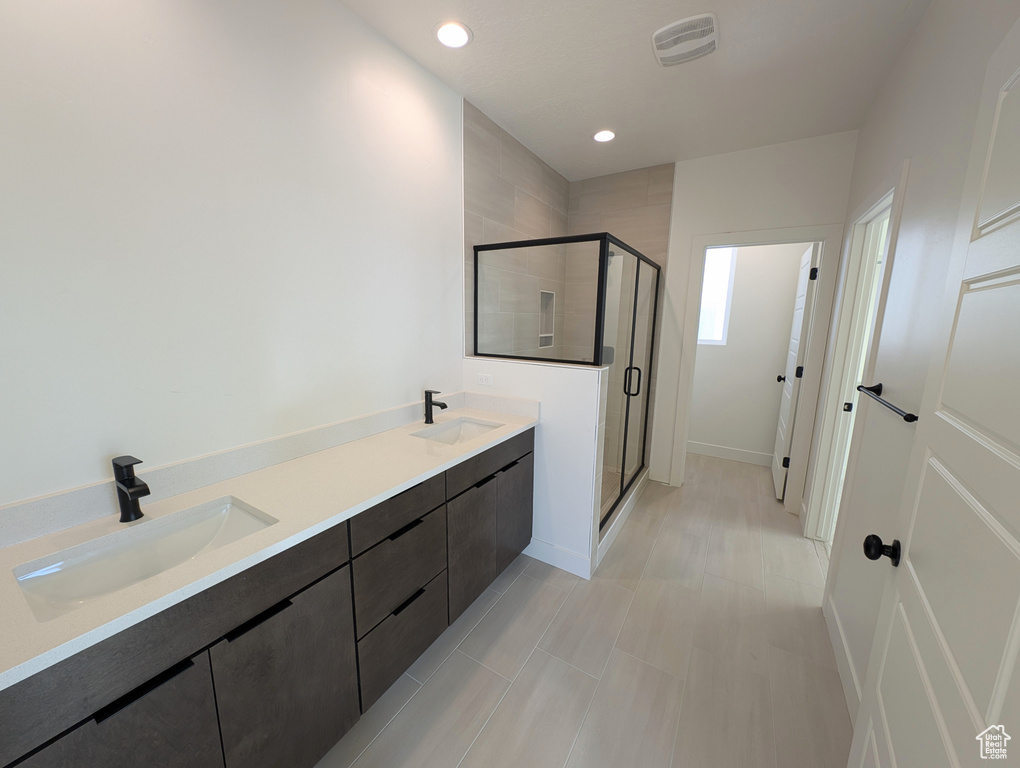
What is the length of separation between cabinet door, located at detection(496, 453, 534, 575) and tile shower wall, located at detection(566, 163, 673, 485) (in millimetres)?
895

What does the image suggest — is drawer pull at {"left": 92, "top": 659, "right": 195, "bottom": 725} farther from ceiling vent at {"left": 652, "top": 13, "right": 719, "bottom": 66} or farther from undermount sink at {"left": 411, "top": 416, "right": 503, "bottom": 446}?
ceiling vent at {"left": 652, "top": 13, "right": 719, "bottom": 66}

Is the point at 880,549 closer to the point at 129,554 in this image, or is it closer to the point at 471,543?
the point at 471,543

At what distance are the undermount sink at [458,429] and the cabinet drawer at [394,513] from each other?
21.9 inches

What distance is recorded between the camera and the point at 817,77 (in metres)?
1.91

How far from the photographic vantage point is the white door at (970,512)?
53cm

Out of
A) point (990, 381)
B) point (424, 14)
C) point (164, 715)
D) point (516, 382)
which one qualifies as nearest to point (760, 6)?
point (424, 14)

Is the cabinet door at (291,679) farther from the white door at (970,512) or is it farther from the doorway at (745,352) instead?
the doorway at (745,352)

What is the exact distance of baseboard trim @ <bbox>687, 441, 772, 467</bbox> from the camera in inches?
151

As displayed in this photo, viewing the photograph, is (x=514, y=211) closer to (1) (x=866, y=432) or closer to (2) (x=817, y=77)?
(2) (x=817, y=77)

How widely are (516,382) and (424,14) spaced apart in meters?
1.71

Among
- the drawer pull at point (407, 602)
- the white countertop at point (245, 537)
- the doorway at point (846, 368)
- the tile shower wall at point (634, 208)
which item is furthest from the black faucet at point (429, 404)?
the doorway at point (846, 368)

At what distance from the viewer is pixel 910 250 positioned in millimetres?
1404

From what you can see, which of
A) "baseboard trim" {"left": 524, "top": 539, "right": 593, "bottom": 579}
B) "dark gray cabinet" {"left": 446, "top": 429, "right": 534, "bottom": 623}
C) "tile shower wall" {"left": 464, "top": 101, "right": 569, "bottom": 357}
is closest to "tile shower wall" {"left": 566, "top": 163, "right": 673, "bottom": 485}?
"tile shower wall" {"left": 464, "top": 101, "right": 569, "bottom": 357}

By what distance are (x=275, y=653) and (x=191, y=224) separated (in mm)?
1299
